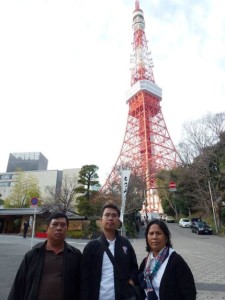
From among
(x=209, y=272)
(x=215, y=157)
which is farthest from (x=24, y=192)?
(x=209, y=272)

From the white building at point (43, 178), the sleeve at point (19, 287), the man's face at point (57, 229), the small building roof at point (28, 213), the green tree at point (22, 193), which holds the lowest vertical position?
the sleeve at point (19, 287)

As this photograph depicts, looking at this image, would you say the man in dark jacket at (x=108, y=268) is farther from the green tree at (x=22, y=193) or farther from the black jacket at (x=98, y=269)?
the green tree at (x=22, y=193)

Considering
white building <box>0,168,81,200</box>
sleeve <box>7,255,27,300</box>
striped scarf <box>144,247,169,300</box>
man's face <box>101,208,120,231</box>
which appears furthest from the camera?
white building <box>0,168,81,200</box>

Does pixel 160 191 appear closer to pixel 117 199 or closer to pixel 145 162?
pixel 145 162

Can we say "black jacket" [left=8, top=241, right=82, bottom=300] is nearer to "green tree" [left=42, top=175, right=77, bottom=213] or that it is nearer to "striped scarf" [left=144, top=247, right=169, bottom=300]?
"striped scarf" [left=144, top=247, right=169, bottom=300]

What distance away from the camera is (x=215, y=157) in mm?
21156

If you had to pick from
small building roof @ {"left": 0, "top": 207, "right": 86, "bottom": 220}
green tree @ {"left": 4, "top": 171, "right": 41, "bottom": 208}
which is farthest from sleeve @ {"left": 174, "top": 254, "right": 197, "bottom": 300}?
green tree @ {"left": 4, "top": 171, "right": 41, "bottom": 208}

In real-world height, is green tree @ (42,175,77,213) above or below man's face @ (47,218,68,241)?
above

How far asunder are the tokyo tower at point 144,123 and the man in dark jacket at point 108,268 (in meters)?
29.0

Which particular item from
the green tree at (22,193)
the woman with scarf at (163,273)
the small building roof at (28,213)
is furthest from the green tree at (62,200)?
the woman with scarf at (163,273)

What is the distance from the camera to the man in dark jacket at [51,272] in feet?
6.88

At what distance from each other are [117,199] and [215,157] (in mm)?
8851

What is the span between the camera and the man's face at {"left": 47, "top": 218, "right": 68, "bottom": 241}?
2344mm

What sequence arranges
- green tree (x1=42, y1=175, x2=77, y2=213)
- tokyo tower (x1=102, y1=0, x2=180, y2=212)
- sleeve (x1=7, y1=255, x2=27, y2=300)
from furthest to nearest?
tokyo tower (x1=102, y1=0, x2=180, y2=212) → green tree (x1=42, y1=175, x2=77, y2=213) → sleeve (x1=7, y1=255, x2=27, y2=300)
